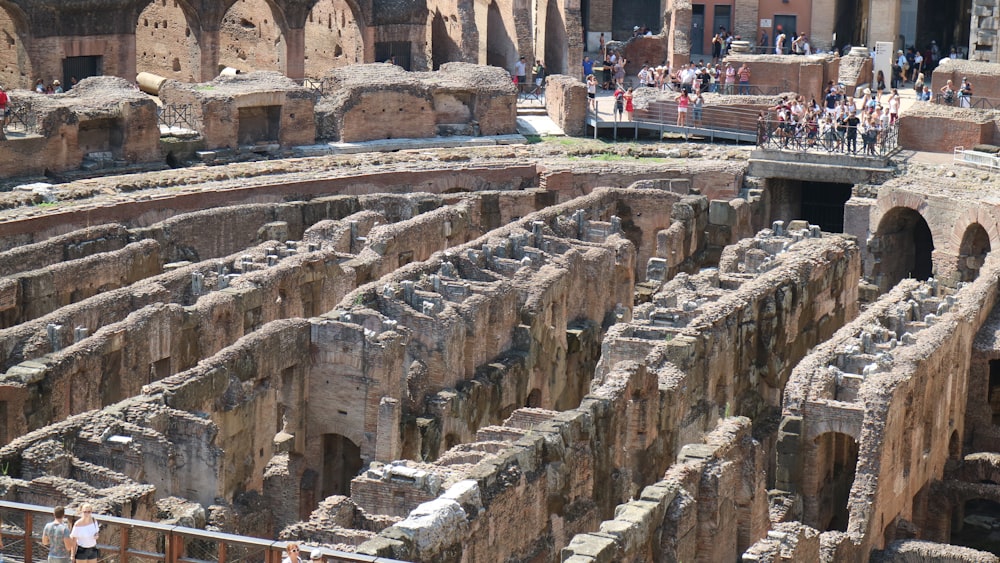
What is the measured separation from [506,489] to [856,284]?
1885cm

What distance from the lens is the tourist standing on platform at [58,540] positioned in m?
24.0

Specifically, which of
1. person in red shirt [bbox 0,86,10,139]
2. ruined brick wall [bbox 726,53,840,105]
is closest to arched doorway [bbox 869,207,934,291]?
ruined brick wall [bbox 726,53,840,105]

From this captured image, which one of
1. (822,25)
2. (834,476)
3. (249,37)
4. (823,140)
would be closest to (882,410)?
(834,476)

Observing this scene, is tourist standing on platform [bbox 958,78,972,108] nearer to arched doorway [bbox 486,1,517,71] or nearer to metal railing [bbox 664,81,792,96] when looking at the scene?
metal railing [bbox 664,81,792,96]

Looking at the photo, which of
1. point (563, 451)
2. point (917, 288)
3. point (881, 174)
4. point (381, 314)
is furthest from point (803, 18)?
point (563, 451)

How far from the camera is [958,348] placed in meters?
39.1

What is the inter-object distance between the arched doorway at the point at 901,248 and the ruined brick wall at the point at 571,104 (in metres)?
8.88

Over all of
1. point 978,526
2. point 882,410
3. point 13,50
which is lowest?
point 978,526

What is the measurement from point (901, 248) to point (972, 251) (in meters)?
2.68

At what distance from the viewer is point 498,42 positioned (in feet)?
202

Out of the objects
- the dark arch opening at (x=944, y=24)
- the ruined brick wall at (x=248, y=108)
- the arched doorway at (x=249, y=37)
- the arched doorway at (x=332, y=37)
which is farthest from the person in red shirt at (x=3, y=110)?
the dark arch opening at (x=944, y=24)

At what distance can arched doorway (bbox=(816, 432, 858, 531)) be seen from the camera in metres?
36.3

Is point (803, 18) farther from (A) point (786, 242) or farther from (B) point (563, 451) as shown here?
(B) point (563, 451)

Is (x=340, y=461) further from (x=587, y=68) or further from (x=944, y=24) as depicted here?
(x=944, y=24)
